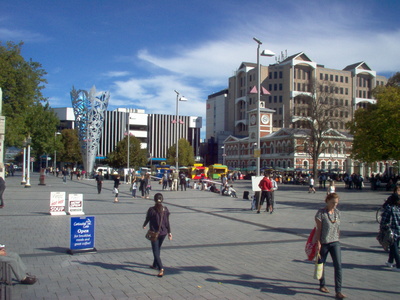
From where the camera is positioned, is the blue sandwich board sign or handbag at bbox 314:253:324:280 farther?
the blue sandwich board sign

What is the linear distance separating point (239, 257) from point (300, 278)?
6.05 feet

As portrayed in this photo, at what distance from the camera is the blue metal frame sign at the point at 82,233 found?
861cm

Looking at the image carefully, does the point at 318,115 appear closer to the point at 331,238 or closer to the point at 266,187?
the point at 266,187

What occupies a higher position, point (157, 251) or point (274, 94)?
point (274, 94)

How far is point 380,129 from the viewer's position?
32.7m

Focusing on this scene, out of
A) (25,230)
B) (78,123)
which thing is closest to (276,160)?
(78,123)

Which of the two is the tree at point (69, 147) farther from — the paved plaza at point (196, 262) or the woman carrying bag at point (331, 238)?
the woman carrying bag at point (331, 238)

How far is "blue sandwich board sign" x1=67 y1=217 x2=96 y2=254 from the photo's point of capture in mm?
8609

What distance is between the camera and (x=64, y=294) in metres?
5.93

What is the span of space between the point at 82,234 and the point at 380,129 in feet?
98.5

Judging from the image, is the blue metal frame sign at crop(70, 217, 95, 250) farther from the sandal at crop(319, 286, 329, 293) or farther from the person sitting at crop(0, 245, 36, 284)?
the sandal at crop(319, 286, 329, 293)

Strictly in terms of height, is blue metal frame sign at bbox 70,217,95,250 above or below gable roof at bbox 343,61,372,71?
below

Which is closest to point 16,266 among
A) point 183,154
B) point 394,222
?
point 394,222

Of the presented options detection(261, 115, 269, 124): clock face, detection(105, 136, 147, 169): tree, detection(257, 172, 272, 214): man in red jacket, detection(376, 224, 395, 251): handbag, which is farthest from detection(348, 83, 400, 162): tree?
detection(105, 136, 147, 169): tree
